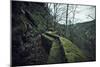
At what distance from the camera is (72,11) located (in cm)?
213

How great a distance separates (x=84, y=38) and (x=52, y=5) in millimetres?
699

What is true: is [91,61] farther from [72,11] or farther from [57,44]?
[72,11]

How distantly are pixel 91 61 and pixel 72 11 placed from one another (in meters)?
0.82

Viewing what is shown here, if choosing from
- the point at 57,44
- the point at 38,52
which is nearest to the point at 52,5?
the point at 57,44

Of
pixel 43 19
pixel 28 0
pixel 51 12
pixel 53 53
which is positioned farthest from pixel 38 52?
pixel 28 0

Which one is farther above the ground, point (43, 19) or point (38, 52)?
point (43, 19)

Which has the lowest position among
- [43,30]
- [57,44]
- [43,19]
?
[57,44]

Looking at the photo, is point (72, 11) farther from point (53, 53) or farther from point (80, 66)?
point (80, 66)

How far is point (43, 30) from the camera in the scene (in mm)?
2010

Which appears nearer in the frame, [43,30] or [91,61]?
[43,30]

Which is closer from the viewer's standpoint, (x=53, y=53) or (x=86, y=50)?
(x=53, y=53)

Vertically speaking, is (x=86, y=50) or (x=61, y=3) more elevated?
(x=61, y=3)

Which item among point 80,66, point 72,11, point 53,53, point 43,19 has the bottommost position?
point 80,66

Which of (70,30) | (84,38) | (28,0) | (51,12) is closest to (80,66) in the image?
(84,38)
